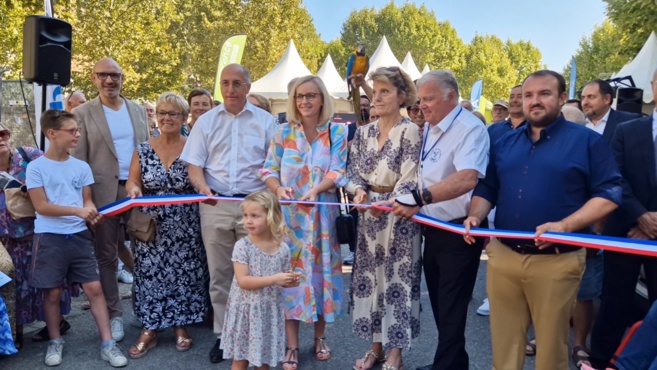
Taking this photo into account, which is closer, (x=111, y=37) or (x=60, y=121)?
(x=60, y=121)

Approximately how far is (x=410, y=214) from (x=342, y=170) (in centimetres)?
84

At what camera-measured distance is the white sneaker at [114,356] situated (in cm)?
436

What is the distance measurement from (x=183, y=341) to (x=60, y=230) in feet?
4.35

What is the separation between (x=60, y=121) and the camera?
14.3 feet

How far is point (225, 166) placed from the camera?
4586 mm

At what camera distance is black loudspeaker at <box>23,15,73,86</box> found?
19.1 ft

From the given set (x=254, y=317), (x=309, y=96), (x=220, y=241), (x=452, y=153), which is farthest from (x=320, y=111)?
(x=254, y=317)

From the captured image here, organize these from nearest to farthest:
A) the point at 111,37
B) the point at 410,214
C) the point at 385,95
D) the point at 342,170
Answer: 1. the point at 410,214
2. the point at 385,95
3. the point at 342,170
4. the point at 111,37

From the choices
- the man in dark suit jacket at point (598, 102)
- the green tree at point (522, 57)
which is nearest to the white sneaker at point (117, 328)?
the man in dark suit jacket at point (598, 102)

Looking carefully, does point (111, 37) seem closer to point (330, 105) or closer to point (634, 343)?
point (330, 105)

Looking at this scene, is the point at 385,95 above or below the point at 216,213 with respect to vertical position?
above

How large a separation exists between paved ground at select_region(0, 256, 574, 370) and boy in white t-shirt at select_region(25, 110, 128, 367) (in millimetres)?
154

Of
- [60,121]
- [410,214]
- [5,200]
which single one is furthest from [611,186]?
[5,200]

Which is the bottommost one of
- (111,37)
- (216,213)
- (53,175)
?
(216,213)
